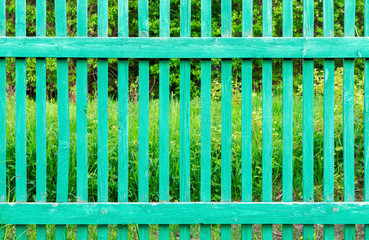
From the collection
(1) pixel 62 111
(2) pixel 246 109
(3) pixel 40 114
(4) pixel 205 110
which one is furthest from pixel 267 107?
(3) pixel 40 114

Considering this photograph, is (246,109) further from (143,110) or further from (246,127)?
(143,110)

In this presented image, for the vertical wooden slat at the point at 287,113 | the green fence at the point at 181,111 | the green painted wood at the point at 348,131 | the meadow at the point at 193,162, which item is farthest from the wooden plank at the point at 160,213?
the meadow at the point at 193,162

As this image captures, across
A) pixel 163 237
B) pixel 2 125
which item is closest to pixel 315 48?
pixel 163 237

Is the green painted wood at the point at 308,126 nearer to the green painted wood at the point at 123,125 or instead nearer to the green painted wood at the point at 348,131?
the green painted wood at the point at 348,131

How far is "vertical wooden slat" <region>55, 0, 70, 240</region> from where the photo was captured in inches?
102

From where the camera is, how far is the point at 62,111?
2.62 metres

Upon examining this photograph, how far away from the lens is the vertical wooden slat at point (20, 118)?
2621 millimetres

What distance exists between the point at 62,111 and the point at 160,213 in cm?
87

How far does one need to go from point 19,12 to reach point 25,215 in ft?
4.15

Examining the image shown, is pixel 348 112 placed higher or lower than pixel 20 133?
higher

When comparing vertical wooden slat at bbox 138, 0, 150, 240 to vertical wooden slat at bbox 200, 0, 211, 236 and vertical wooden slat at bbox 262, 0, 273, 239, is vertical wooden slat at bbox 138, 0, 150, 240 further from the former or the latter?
vertical wooden slat at bbox 262, 0, 273, 239

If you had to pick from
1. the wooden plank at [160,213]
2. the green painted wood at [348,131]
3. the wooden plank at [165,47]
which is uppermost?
the wooden plank at [165,47]

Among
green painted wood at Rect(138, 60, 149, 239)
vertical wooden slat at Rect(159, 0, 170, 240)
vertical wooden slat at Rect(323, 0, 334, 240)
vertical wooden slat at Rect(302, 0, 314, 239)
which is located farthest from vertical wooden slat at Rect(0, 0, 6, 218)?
vertical wooden slat at Rect(323, 0, 334, 240)

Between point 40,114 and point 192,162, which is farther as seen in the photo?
point 192,162
